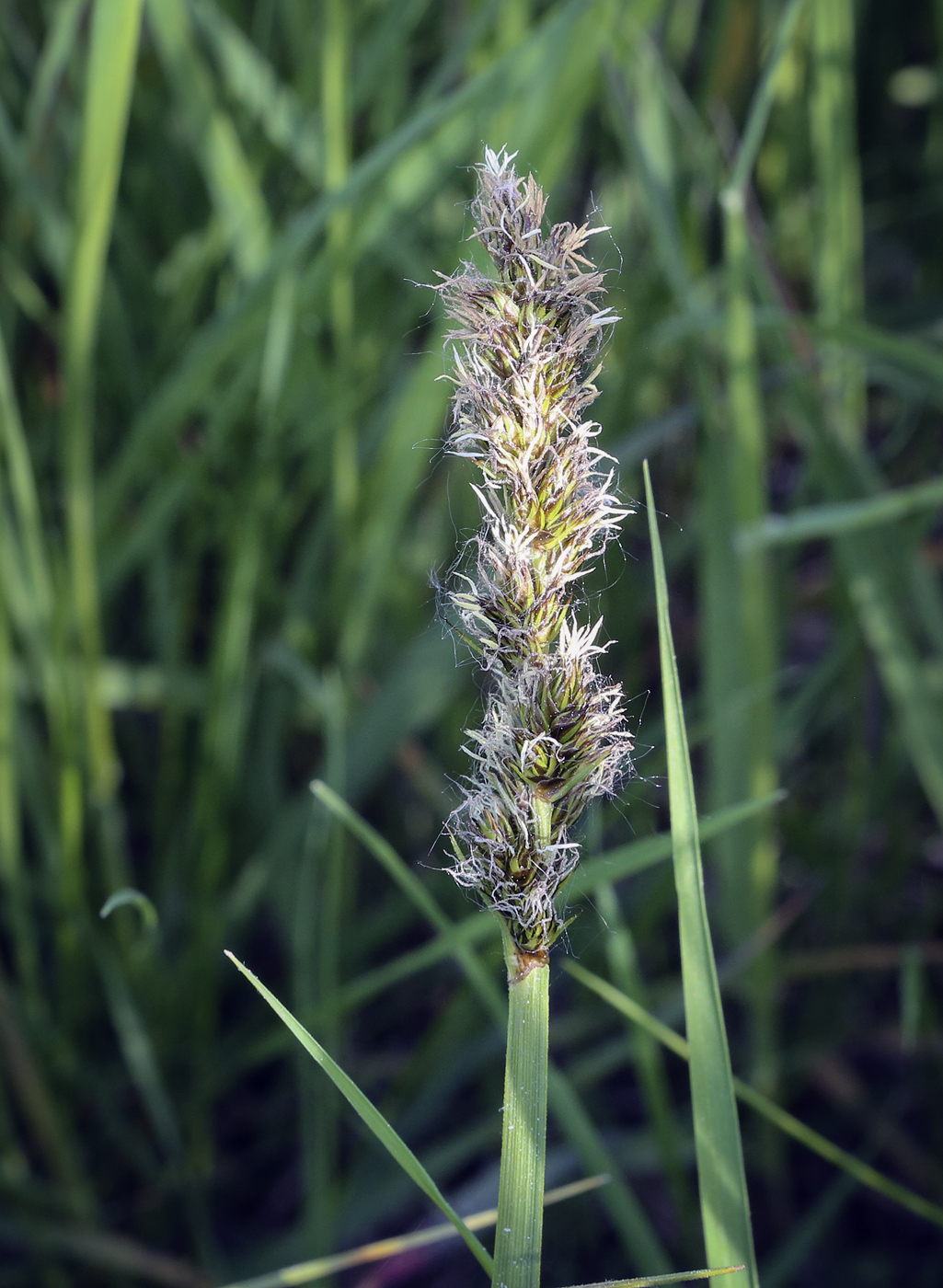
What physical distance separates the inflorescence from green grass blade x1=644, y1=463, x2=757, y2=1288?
4cm

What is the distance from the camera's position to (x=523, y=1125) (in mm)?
314

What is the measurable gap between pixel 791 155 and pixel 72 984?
3.75ft

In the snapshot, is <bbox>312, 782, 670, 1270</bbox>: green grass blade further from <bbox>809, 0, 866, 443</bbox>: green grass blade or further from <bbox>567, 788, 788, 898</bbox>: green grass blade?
<bbox>809, 0, 866, 443</bbox>: green grass blade

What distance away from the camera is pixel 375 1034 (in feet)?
4.03

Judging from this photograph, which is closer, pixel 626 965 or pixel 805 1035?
pixel 626 965

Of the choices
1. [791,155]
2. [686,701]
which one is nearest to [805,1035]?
[686,701]

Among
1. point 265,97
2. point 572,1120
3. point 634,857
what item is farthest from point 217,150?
point 572,1120

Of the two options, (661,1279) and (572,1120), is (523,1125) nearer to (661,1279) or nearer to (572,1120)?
(661,1279)

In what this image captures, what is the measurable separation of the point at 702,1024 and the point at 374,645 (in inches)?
36.4

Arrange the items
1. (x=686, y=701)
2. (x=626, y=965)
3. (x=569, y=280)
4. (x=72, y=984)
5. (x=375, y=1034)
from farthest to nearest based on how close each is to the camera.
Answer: (x=686, y=701) < (x=375, y=1034) < (x=72, y=984) < (x=626, y=965) < (x=569, y=280)

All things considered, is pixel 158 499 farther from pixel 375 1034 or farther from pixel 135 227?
pixel 375 1034

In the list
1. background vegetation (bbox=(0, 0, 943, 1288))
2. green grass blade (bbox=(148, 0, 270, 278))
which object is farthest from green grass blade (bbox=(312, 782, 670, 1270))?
green grass blade (bbox=(148, 0, 270, 278))

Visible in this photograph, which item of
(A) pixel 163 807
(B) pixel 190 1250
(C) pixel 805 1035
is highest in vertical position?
(A) pixel 163 807

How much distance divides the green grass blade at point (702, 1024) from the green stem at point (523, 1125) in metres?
0.08
